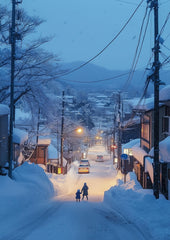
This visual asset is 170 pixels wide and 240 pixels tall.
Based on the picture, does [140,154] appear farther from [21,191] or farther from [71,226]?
[71,226]

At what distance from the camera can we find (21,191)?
12.6 m

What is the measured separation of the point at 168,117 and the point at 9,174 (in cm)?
918

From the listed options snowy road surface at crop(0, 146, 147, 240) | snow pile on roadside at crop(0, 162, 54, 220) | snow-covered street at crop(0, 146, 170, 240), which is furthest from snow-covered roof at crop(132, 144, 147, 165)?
snowy road surface at crop(0, 146, 147, 240)

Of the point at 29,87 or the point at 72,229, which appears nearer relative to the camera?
the point at 72,229

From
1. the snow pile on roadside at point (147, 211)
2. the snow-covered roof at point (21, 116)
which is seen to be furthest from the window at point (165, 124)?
the snow-covered roof at point (21, 116)

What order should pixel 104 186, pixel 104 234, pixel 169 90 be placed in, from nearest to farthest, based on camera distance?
pixel 104 234 → pixel 169 90 → pixel 104 186

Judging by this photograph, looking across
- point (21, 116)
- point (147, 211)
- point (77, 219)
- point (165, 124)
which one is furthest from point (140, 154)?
point (21, 116)

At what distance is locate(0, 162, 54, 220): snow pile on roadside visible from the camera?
34.1ft

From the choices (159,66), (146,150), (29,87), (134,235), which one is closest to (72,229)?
(134,235)

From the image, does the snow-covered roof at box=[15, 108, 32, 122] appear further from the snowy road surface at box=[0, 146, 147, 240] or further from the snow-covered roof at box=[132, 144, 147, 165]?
the snowy road surface at box=[0, 146, 147, 240]

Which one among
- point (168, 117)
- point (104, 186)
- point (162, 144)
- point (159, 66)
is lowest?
point (104, 186)

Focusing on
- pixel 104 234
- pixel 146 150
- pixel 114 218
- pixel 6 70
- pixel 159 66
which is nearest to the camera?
pixel 104 234

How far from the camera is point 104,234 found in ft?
26.6

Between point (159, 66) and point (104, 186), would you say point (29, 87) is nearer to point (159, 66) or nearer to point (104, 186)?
point (159, 66)
